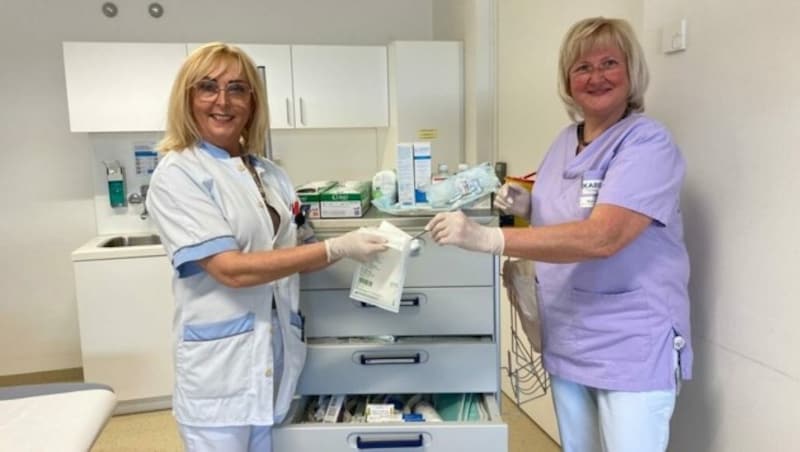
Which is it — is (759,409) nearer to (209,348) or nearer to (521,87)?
(209,348)

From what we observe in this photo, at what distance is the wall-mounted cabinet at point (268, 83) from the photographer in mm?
2621

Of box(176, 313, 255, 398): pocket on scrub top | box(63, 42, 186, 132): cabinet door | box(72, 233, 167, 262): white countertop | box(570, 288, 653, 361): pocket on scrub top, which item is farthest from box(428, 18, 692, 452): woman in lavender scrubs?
box(63, 42, 186, 132): cabinet door

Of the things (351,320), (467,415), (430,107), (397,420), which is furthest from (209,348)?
(430,107)

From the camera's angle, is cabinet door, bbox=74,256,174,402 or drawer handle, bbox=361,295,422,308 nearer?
→ drawer handle, bbox=361,295,422,308

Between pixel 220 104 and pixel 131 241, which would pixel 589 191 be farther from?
pixel 131 241

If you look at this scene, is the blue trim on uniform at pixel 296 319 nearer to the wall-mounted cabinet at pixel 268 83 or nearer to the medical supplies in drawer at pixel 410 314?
the medical supplies in drawer at pixel 410 314

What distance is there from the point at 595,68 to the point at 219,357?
979 mm

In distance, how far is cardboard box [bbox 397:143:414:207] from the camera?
1.26 m

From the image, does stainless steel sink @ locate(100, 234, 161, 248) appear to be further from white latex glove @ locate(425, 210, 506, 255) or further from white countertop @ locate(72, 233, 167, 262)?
white latex glove @ locate(425, 210, 506, 255)

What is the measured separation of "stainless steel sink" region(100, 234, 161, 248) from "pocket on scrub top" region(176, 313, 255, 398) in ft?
6.40

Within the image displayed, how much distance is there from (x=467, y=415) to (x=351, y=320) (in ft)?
1.10

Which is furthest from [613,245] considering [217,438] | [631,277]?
[217,438]

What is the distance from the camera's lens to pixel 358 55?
288cm

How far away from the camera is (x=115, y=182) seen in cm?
296
